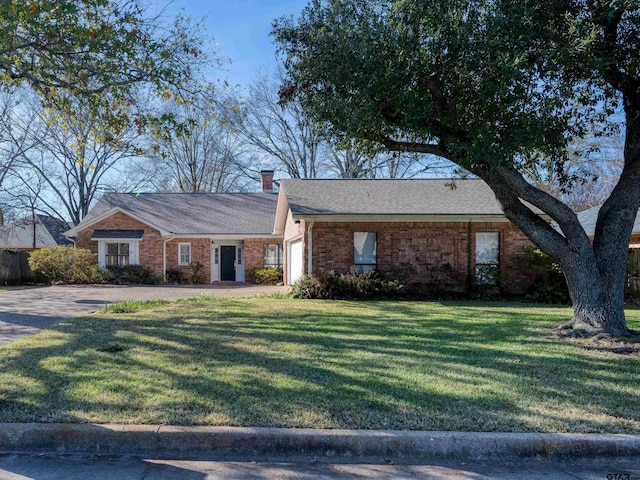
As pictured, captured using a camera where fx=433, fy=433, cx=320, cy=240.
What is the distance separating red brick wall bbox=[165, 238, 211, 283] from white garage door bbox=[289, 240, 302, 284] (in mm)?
5193

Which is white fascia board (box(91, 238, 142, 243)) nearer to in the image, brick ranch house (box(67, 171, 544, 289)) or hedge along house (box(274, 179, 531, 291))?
brick ranch house (box(67, 171, 544, 289))

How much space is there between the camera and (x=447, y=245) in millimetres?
14719

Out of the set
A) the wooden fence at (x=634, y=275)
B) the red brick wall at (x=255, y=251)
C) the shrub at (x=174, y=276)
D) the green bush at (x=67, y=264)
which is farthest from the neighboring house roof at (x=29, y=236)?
the wooden fence at (x=634, y=275)

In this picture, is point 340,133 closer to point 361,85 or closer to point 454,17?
point 361,85

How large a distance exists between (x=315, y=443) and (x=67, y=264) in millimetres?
19671

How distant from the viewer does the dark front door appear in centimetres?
2227

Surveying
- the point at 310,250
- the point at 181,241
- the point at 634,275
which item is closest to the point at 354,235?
the point at 310,250

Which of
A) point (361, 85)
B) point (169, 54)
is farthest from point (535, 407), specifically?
point (169, 54)

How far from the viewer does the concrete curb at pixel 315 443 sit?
11.9 feet

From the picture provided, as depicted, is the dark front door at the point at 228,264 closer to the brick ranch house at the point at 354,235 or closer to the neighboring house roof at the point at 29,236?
the brick ranch house at the point at 354,235

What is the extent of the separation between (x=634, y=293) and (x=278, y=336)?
478 inches

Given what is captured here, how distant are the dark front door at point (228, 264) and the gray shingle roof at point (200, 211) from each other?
4.15 ft

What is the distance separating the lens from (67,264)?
19.7 metres

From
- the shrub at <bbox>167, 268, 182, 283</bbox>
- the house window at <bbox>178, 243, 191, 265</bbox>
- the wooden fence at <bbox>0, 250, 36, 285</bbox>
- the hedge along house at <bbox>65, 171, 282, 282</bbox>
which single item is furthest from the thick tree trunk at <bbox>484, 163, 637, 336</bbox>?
the wooden fence at <bbox>0, 250, 36, 285</bbox>
